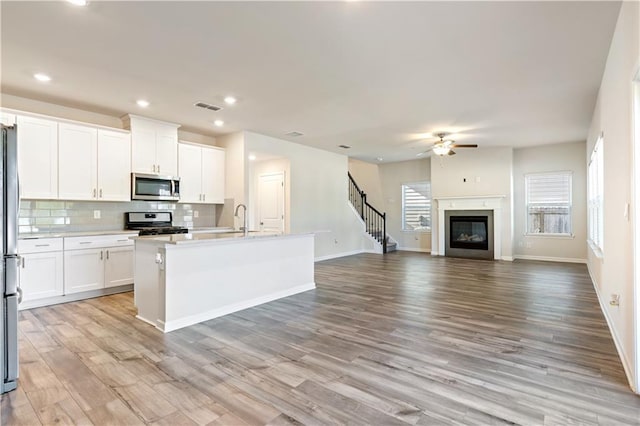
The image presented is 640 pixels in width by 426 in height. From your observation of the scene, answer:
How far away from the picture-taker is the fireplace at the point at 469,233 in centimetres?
860

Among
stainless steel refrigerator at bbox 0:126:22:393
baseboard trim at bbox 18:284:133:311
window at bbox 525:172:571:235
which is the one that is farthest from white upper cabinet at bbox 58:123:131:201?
window at bbox 525:172:571:235

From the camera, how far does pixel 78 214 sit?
5.22m

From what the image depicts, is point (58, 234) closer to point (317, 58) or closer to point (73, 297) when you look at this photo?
point (73, 297)

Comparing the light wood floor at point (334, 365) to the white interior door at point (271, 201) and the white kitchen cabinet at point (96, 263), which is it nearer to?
the white kitchen cabinet at point (96, 263)

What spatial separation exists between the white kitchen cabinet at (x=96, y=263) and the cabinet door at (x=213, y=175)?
5.92 ft

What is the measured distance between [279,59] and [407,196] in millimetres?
7762

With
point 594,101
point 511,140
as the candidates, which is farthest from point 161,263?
point 511,140

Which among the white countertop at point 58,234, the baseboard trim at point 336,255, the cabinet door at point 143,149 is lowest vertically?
the baseboard trim at point 336,255

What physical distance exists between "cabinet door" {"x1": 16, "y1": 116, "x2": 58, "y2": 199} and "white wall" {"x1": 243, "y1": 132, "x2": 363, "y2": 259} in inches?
121

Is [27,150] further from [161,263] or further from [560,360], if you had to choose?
[560,360]

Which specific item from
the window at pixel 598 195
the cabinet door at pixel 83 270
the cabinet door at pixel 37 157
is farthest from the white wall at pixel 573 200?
the cabinet door at pixel 37 157

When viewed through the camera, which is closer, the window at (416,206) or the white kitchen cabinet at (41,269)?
the white kitchen cabinet at (41,269)

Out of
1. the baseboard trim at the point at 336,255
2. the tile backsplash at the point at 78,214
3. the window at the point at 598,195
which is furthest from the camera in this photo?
the baseboard trim at the point at 336,255

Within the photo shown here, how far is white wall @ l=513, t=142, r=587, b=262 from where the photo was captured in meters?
7.79
